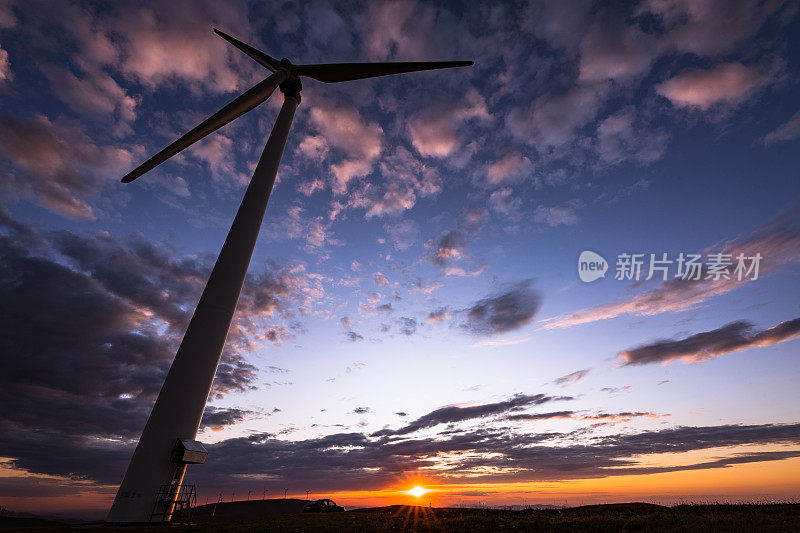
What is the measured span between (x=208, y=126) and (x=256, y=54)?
16.3 m

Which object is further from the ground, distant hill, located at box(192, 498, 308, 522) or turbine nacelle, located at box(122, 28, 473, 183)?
turbine nacelle, located at box(122, 28, 473, 183)

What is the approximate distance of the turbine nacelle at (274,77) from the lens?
37.8m

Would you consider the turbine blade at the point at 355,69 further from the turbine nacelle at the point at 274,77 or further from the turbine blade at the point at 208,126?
the turbine blade at the point at 208,126

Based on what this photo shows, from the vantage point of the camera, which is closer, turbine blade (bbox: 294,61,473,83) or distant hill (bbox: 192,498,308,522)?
turbine blade (bbox: 294,61,473,83)

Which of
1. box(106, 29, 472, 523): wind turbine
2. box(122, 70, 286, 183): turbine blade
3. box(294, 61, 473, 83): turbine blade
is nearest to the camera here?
box(106, 29, 472, 523): wind turbine

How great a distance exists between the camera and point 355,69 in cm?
4528

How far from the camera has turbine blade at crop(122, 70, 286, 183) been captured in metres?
37.5

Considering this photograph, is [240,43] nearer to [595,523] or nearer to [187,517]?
[187,517]

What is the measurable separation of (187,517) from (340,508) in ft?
90.2

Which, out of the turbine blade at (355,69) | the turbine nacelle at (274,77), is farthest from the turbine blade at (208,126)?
the turbine blade at (355,69)

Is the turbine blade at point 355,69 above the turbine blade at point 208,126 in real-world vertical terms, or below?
above

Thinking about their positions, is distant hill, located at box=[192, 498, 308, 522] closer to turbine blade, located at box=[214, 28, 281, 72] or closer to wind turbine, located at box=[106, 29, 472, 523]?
wind turbine, located at box=[106, 29, 472, 523]

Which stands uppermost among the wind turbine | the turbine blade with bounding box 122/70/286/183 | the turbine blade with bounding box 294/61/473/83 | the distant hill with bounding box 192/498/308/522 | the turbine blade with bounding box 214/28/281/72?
the turbine blade with bounding box 214/28/281/72

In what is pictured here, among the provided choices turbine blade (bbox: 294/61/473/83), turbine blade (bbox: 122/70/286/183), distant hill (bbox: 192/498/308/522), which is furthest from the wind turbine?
distant hill (bbox: 192/498/308/522)
